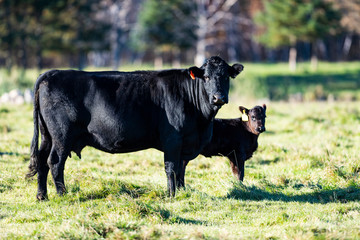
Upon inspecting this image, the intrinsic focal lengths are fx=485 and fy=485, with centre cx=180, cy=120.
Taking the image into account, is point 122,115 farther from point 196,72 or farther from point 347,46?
point 347,46

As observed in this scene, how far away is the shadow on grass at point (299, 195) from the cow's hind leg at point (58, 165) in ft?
8.42

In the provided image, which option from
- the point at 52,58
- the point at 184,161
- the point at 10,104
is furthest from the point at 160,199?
the point at 52,58

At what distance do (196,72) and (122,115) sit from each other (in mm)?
1317

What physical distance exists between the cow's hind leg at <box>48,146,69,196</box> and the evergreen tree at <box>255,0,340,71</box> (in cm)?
3799

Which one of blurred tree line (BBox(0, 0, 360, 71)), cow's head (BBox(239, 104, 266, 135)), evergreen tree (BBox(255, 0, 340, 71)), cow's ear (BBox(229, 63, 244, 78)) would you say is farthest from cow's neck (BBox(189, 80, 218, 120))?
evergreen tree (BBox(255, 0, 340, 71))

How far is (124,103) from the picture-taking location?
753cm

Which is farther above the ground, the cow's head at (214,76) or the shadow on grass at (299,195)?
the cow's head at (214,76)

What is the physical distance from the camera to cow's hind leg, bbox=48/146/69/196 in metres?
7.44

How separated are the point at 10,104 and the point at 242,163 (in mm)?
14659

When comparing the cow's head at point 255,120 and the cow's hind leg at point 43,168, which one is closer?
the cow's hind leg at point 43,168

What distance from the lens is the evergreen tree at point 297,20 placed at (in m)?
42.8

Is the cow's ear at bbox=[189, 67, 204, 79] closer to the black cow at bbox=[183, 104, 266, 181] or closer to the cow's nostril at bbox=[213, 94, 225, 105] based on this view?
the cow's nostril at bbox=[213, 94, 225, 105]

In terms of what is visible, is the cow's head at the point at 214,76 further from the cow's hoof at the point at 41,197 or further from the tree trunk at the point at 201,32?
the tree trunk at the point at 201,32

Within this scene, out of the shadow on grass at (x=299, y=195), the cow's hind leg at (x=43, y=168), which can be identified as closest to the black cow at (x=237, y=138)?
the shadow on grass at (x=299, y=195)
